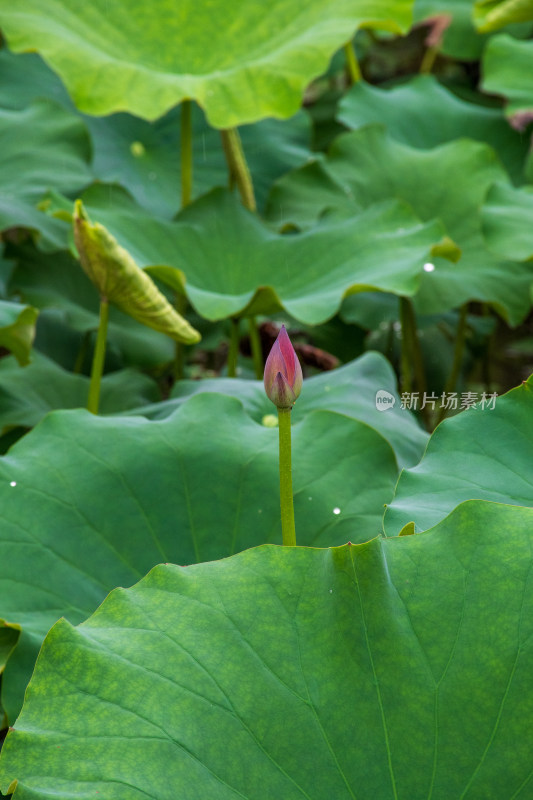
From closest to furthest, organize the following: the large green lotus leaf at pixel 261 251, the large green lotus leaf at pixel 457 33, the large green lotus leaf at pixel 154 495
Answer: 1. the large green lotus leaf at pixel 154 495
2. the large green lotus leaf at pixel 261 251
3. the large green lotus leaf at pixel 457 33

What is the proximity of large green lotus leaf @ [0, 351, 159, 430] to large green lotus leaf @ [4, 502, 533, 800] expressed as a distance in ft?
3.25

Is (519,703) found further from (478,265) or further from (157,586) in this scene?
(478,265)

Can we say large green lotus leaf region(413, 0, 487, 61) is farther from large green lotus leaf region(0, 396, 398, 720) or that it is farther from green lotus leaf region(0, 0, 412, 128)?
large green lotus leaf region(0, 396, 398, 720)

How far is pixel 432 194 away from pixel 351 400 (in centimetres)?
99

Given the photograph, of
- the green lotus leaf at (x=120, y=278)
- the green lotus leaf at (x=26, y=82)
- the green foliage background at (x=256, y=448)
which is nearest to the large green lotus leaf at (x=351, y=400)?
the green foliage background at (x=256, y=448)

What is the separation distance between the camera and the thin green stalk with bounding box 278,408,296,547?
90cm

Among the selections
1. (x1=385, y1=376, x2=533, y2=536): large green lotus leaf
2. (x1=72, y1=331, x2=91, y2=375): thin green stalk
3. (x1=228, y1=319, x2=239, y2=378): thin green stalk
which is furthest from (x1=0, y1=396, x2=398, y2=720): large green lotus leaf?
(x1=72, y1=331, x2=91, y2=375): thin green stalk

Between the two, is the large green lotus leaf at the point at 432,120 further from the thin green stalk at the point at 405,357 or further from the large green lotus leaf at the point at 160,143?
the thin green stalk at the point at 405,357

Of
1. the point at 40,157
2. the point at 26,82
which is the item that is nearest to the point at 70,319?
the point at 40,157

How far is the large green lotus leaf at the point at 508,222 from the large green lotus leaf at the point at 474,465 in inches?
31.0

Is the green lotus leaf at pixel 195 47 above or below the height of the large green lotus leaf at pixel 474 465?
above

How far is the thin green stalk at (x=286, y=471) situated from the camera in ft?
2.96

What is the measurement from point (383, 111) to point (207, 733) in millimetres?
2283

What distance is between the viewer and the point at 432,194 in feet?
7.63
